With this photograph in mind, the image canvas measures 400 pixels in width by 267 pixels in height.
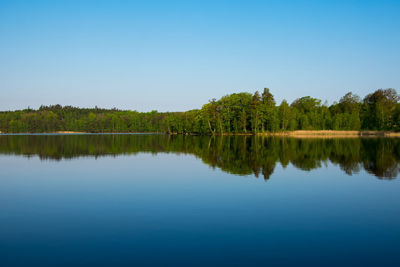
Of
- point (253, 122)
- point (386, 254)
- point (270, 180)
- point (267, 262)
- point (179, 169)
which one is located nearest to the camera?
point (267, 262)

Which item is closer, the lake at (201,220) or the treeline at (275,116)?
the lake at (201,220)

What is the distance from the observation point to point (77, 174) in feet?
68.6

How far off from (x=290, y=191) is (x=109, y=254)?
10.0m

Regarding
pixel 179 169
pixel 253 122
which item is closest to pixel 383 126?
pixel 253 122

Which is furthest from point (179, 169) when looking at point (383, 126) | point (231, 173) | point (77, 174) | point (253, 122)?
point (383, 126)

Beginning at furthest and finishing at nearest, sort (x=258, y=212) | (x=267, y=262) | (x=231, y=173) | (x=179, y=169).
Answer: (x=179, y=169) → (x=231, y=173) → (x=258, y=212) → (x=267, y=262)

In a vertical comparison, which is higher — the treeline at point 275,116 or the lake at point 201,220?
the treeline at point 275,116

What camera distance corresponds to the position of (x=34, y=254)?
25.2 ft

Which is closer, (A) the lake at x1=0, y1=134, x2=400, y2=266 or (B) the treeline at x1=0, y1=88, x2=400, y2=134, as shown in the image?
(A) the lake at x1=0, y1=134, x2=400, y2=266

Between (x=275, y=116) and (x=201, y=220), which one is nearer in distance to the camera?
(x=201, y=220)

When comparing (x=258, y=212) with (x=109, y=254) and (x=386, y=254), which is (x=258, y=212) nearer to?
(x=386, y=254)

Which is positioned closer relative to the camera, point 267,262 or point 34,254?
point 267,262

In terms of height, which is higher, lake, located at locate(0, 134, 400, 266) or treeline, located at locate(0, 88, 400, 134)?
treeline, located at locate(0, 88, 400, 134)

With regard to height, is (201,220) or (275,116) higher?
(275,116)
